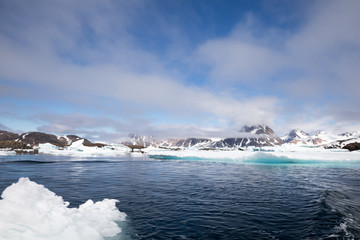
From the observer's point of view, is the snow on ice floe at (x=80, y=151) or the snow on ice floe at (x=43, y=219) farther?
the snow on ice floe at (x=80, y=151)

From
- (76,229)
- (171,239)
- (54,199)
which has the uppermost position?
(54,199)

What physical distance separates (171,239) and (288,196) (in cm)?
856

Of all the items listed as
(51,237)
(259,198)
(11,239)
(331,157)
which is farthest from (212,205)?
(331,157)

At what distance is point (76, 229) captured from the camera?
5.54m

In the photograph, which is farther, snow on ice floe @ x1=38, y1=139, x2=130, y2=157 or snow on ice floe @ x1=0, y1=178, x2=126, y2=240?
snow on ice floe @ x1=38, y1=139, x2=130, y2=157

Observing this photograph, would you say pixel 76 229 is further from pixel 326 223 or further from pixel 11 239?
pixel 326 223

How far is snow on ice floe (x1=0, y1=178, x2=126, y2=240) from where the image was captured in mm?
4863

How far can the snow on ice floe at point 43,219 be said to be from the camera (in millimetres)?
4863

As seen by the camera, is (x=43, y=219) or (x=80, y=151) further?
(x=80, y=151)

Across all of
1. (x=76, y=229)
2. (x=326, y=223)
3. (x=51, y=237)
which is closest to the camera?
(x=51, y=237)

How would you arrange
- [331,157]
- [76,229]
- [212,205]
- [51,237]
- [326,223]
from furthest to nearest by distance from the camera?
1. [331,157]
2. [212,205]
3. [326,223]
4. [76,229]
5. [51,237]

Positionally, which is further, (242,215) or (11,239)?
(242,215)

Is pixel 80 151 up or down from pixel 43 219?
up

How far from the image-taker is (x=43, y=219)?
529cm
